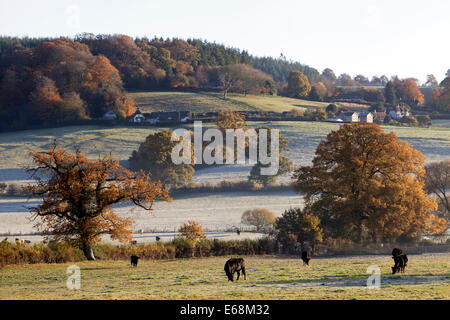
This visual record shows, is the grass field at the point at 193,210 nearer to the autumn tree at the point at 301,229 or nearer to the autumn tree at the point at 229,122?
the autumn tree at the point at 301,229

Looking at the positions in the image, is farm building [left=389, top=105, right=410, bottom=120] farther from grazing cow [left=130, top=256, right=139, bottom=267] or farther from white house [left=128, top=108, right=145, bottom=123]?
grazing cow [left=130, top=256, right=139, bottom=267]

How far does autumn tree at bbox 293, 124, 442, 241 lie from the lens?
135ft

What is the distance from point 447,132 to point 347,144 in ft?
237

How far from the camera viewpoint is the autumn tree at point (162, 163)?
250 ft

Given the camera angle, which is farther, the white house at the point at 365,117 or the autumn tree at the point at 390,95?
the autumn tree at the point at 390,95

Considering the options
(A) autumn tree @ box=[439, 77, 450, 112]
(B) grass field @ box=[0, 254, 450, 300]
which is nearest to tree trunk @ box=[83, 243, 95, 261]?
(B) grass field @ box=[0, 254, 450, 300]

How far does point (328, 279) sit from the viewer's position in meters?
23.5

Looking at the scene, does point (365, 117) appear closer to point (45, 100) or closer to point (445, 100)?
point (445, 100)

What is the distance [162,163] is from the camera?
78.1m

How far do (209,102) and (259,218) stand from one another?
87929 mm

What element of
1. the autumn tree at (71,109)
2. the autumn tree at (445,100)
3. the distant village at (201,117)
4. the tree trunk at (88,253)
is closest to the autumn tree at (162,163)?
the distant village at (201,117)

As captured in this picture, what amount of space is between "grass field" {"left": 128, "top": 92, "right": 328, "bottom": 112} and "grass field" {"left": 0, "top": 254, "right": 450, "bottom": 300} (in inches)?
4052

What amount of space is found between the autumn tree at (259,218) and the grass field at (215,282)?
23102mm
